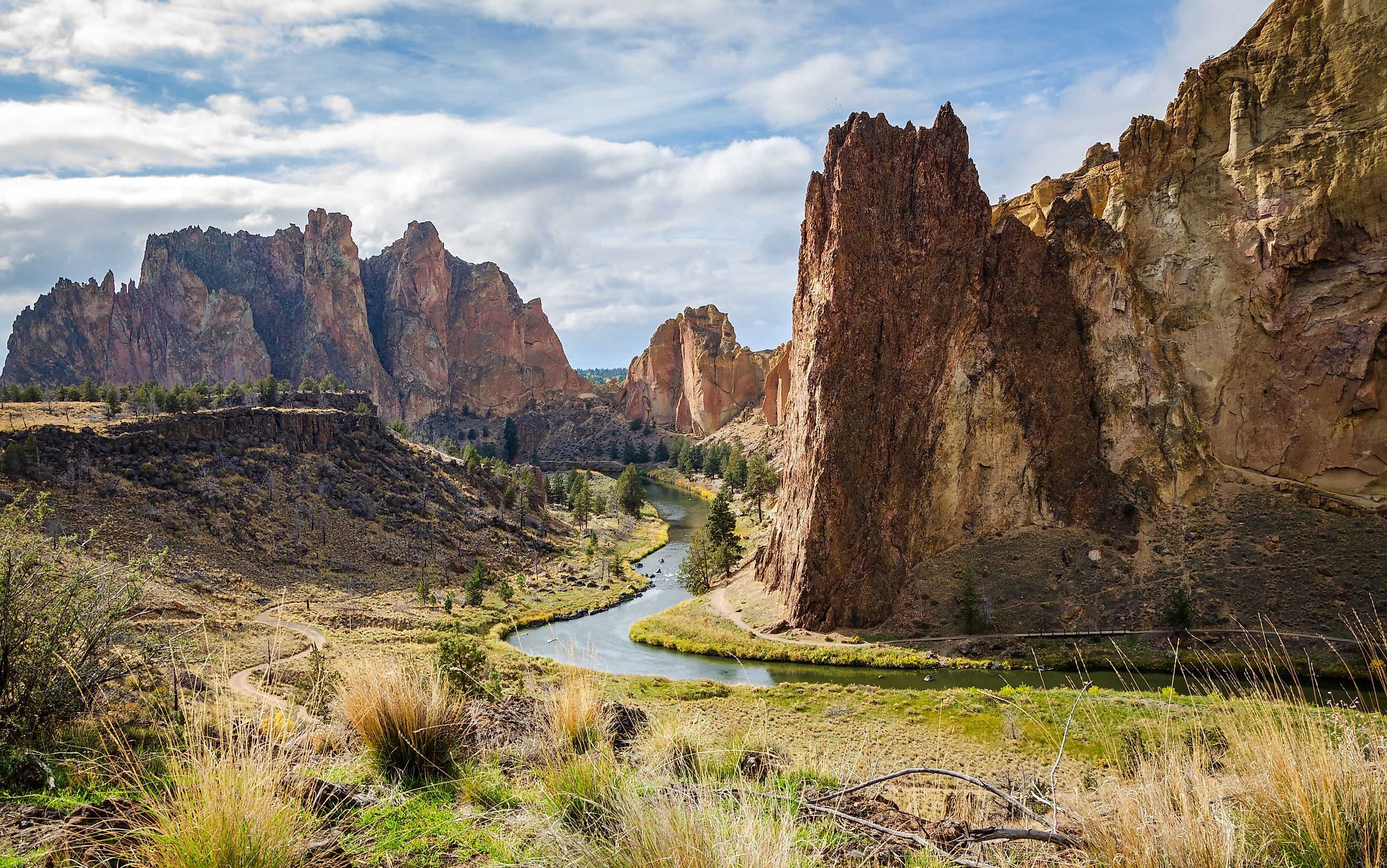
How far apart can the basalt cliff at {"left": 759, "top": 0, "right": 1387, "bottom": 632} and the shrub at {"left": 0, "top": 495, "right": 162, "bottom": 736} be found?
159 ft

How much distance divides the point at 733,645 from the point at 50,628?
156 feet

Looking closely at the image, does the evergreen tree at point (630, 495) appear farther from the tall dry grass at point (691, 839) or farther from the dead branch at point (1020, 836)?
the tall dry grass at point (691, 839)

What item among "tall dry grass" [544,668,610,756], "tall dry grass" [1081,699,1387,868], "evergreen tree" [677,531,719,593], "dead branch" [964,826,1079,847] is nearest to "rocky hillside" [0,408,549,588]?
"evergreen tree" [677,531,719,593]

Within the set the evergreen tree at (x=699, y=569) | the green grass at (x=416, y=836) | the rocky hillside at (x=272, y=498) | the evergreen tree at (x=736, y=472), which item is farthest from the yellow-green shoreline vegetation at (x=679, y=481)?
the green grass at (x=416, y=836)

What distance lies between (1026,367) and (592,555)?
4661cm

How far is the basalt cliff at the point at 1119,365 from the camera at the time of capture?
5347 centimetres

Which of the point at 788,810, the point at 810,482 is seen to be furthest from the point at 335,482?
the point at 788,810

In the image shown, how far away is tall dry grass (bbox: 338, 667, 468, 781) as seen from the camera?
23.5ft

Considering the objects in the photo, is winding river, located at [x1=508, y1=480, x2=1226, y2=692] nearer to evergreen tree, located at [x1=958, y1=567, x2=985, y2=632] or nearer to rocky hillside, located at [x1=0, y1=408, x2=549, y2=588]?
evergreen tree, located at [x1=958, y1=567, x2=985, y2=632]

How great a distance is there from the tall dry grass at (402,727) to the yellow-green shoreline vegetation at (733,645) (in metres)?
38.0

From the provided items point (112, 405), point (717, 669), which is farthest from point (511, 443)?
point (717, 669)

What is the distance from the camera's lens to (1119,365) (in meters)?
60.8

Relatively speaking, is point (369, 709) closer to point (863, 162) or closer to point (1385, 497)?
point (863, 162)

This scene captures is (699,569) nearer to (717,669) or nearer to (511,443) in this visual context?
(717,669)
